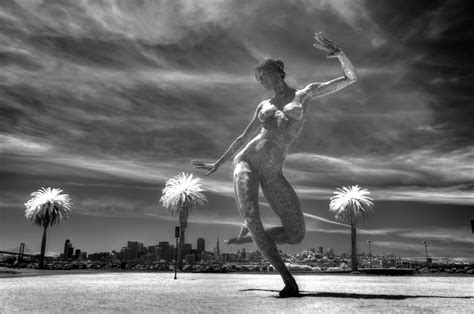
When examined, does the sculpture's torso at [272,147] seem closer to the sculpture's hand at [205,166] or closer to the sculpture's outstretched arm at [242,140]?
the sculpture's outstretched arm at [242,140]

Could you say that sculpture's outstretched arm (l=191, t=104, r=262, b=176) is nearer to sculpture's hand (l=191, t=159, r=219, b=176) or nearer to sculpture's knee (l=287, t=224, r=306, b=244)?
sculpture's hand (l=191, t=159, r=219, b=176)

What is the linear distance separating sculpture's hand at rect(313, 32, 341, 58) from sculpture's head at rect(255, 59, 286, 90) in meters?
0.72

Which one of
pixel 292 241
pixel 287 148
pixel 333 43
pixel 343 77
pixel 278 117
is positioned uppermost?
pixel 333 43

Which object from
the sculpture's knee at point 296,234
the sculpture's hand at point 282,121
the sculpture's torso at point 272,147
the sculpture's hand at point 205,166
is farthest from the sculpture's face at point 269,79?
the sculpture's knee at point 296,234

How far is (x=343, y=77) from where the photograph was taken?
575 centimetres

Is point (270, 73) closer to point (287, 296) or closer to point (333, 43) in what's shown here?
point (333, 43)

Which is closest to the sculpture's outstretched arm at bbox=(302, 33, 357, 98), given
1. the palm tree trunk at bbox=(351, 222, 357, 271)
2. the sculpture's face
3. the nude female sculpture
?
the nude female sculpture

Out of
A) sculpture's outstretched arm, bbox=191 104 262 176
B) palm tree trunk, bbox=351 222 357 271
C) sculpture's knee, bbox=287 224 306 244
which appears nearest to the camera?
sculpture's knee, bbox=287 224 306 244

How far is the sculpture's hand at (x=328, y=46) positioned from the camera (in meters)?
5.71

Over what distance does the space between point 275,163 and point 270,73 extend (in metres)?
1.52

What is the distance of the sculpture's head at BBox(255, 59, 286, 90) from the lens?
6043 millimetres

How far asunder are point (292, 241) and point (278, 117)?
6.40 feet

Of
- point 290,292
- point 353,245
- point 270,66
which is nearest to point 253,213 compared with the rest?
point 290,292

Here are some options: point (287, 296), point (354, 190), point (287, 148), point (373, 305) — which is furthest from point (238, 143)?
point (354, 190)
